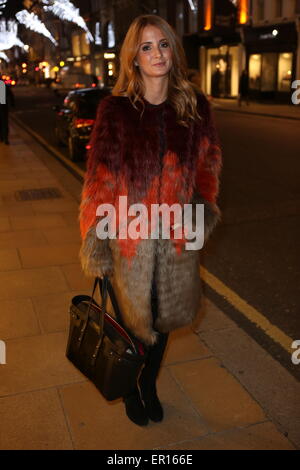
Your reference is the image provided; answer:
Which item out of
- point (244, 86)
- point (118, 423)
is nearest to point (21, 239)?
point (118, 423)

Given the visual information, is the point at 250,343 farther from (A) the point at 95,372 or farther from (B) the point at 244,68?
(B) the point at 244,68

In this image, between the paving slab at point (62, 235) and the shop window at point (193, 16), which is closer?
the paving slab at point (62, 235)

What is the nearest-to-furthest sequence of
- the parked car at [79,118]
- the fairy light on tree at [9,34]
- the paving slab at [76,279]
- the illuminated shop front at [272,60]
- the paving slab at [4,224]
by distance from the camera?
the paving slab at [76,279] < the paving slab at [4,224] < the parked car at [79,118] < the fairy light on tree at [9,34] < the illuminated shop front at [272,60]

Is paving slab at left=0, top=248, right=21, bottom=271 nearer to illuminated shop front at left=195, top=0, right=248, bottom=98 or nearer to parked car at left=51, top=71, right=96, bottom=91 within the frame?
illuminated shop front at left=195, top=0, right=248, bottom=98

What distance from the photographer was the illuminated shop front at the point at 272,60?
25859 mm

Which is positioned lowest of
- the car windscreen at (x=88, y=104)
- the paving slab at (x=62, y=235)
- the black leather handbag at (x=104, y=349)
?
the paving slab at (x=62, y=235)

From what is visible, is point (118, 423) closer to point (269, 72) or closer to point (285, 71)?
point (285, 71)

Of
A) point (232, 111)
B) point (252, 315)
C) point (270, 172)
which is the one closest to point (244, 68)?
point (232, 111)

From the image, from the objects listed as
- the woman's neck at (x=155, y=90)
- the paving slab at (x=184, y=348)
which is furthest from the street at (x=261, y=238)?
the woman's neck at (x=155, y=90)

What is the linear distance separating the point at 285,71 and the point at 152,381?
86.1 ft

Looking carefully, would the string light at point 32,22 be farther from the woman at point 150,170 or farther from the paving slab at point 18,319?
the woman at point 150,170

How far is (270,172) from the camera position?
32.5 ft

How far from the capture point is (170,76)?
8.38ft

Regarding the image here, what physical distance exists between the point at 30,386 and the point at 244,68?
29207 millimetres
